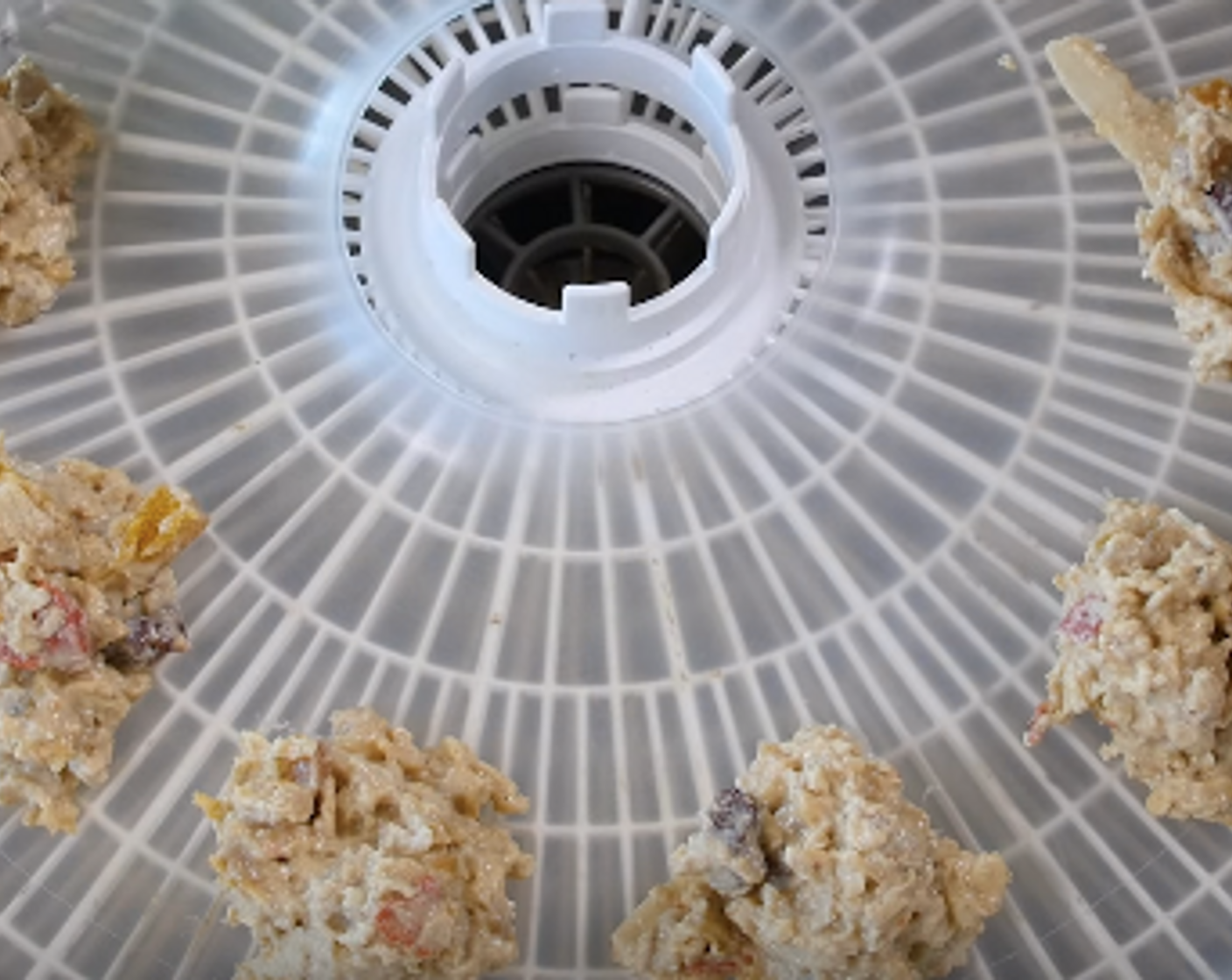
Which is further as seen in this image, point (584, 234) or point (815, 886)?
point (584, 234)

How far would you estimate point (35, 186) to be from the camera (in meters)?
0.90

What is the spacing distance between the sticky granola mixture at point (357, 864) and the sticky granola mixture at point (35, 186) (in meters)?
0.28

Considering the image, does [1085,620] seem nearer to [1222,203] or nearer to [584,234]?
[1222,203]

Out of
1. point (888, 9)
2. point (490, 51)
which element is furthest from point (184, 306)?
point (888, 9)

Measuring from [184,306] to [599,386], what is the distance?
0.78 ft

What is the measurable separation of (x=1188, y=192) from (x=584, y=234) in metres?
0.37

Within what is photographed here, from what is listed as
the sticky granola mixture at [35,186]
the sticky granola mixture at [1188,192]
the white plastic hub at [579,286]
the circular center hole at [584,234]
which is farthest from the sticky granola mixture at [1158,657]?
the sticky granola mixture at [35,186]

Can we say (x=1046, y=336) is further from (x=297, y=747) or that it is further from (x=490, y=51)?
(x=297, y=747)

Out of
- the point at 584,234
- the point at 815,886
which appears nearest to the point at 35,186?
the point at 584,234

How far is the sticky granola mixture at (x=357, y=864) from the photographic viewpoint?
2.60 ft

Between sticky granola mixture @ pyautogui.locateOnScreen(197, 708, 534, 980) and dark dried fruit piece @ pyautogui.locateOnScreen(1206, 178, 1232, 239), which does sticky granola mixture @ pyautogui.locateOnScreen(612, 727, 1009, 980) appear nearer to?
sticky granola mixture @ pyautogui.locateOnScreen(197, 708, 534, 980)

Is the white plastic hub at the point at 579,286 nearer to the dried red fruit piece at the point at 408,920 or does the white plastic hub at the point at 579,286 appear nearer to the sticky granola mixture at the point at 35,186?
the sticky granola mixture at the point at 35,186

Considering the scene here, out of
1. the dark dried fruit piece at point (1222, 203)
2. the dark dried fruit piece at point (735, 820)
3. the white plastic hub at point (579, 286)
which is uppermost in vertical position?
the white plastic hub at point (579, 286)

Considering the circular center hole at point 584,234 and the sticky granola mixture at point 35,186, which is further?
the circular center hole at point 584,234
